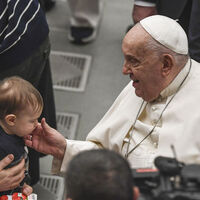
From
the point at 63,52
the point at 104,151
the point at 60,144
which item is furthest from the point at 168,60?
the point at 63,52

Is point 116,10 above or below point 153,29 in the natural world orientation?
below

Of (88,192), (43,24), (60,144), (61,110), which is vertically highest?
(88,192)

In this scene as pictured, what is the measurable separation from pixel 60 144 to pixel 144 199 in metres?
1.14

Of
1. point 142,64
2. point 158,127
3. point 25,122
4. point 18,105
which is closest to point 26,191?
point 25,122

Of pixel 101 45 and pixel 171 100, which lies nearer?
pixel 171 100

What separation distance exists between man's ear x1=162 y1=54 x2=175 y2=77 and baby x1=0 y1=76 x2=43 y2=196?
2.13ft

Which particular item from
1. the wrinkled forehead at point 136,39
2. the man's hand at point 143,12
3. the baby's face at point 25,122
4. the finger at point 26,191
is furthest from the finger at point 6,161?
the man's hand at point 143,12

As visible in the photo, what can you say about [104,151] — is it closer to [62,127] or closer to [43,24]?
[43,24]

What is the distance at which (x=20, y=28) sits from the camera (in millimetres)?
2955

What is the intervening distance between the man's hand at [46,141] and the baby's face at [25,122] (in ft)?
0.43

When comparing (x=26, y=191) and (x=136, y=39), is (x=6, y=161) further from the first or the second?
(x=136, y=39)

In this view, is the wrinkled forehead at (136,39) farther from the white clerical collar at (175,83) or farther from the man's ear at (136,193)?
the man's ear at (136,193)

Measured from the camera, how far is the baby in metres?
2.44

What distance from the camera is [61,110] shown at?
467 cm
